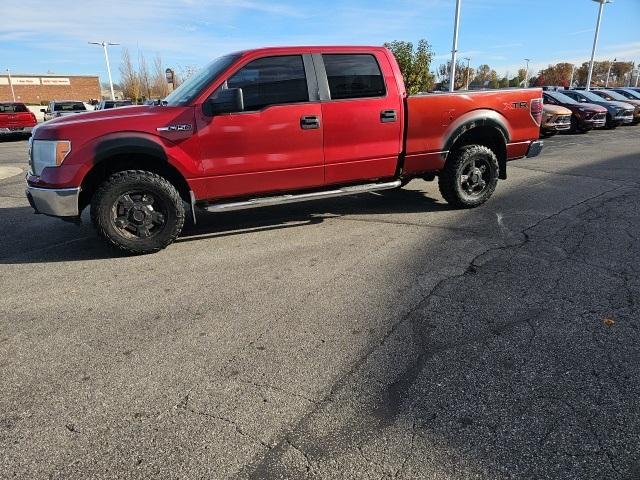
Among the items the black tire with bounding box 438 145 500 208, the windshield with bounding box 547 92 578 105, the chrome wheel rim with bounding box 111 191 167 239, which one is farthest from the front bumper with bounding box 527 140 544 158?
the windshield with bounding box 547 92 578 105

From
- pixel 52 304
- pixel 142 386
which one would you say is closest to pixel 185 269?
pixel 52 304

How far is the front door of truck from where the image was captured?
4.97m

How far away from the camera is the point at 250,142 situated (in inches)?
199

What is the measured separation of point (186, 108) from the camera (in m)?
4.88

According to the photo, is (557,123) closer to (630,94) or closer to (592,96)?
(592,96)

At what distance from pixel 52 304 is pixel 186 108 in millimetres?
2289

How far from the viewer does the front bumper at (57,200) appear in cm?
463

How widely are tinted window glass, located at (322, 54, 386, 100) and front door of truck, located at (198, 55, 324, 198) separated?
26 centimetres

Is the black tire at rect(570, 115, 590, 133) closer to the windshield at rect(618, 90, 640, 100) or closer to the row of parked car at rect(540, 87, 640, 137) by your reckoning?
the row of parked car at rect(540, 87, 640, 137)

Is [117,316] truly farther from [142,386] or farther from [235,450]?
[235,450]

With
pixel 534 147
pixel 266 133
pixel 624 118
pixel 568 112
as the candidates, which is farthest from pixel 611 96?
pixel 266 133

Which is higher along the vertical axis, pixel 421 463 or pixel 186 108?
pixel 186 108

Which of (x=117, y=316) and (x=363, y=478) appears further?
(x=117, y=316)

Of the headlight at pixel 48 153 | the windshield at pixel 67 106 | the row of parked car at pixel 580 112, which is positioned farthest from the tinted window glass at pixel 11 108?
the row of parked car at pixel 580 112
